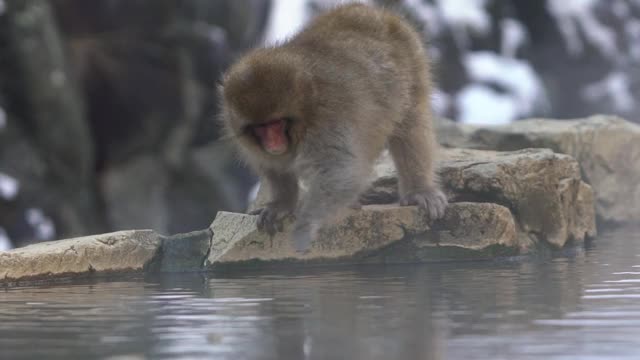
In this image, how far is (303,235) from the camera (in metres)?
4.84

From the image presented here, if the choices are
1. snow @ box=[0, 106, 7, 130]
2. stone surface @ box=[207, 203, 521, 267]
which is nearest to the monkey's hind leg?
stone surface @ box=[207, 203, 521, 267]

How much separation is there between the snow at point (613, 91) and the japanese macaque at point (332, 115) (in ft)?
27.1

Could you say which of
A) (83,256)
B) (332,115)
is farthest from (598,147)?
(83,256)

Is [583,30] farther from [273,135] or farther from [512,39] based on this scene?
[273,135]

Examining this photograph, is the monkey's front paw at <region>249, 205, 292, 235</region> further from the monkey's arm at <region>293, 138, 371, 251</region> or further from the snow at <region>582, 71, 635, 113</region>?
the snow at <region>582, 71, 635, 113</region>

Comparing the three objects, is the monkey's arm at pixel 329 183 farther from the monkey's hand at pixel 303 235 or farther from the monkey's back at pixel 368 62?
the monkey's back at pixel 368 62

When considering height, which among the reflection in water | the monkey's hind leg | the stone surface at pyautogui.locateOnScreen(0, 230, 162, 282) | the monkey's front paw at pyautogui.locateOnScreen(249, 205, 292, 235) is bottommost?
the reflection in water

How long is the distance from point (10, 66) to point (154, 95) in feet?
5.94

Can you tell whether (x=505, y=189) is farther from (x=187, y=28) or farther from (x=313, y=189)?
(x=187, y=28)

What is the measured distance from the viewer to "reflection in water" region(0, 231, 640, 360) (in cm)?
284

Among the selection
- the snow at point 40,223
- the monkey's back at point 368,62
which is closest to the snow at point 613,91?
the snow at point 40,223

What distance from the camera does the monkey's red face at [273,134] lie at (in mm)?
4867

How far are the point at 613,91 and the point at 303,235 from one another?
9828 millimetres

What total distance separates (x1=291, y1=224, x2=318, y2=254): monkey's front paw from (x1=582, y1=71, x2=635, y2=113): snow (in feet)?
30.5
